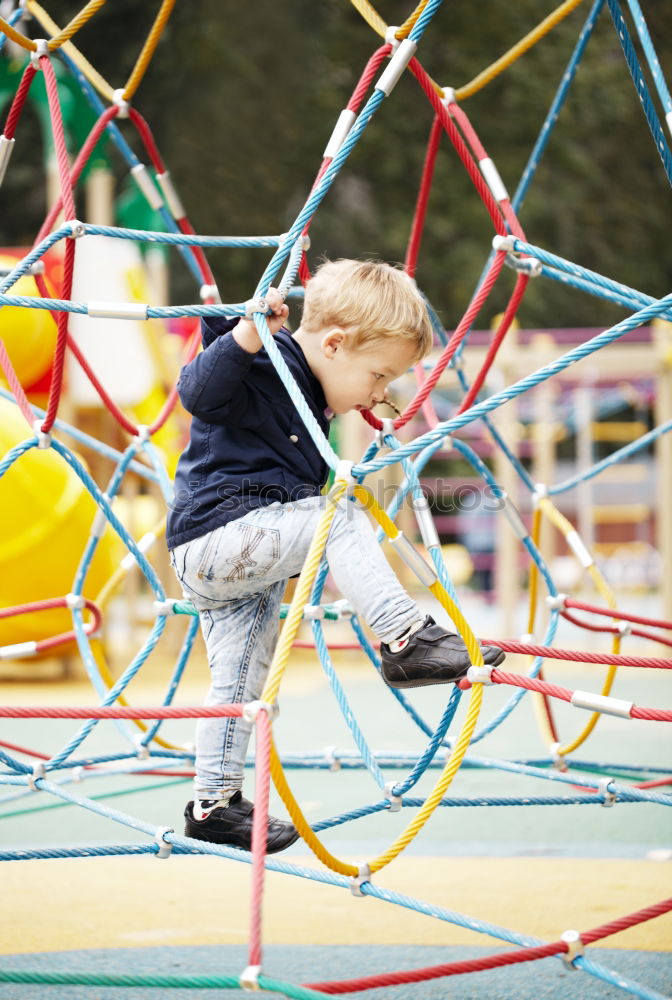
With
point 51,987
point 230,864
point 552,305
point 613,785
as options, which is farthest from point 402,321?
point 552,305

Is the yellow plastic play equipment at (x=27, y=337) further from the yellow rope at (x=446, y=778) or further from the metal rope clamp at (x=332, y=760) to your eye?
the yellow rope at (x=446, y=778)

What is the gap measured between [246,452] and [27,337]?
2.41 meters

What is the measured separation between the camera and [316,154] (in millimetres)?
11789

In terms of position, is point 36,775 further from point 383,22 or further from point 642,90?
point 642,90

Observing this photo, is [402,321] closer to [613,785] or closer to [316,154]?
[613,785]

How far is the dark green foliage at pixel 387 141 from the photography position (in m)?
11.2

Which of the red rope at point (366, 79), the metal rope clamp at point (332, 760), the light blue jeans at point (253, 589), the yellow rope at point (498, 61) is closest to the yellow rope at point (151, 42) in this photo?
the yellow rope at point (498, 61)

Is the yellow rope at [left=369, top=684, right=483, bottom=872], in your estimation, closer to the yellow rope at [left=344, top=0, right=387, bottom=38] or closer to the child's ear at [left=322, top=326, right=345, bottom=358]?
the child's ear at [left=322, top=326, right=345, bottom=358]

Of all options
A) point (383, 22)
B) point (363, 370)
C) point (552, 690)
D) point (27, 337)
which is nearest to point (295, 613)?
point (552, 690)

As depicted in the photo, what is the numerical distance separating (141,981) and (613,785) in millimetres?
808

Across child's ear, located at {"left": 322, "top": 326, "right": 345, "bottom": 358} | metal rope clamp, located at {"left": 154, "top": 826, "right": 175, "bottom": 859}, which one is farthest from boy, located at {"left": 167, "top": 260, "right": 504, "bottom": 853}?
metal rope clamp, located at {"left": 154, "top": 826, "right": 175, "bottom": 859}

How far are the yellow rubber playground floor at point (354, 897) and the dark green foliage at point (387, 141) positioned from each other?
8.97 m

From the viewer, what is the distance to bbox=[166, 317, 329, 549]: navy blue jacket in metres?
1.47

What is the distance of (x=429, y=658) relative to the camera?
133cm
